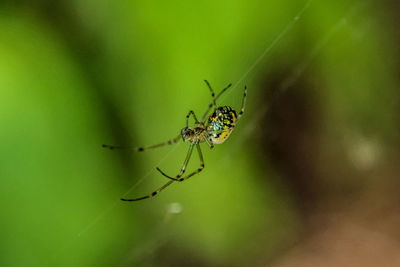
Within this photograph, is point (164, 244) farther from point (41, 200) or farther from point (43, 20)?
point (43, 20)

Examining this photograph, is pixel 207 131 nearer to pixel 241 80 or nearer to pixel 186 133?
pixel 186 133

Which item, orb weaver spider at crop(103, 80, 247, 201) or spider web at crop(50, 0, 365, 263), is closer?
spider web at crop(50, 0, 365, 263)

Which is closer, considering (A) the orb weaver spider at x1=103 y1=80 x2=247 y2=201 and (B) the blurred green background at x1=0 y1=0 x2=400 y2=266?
(B) the blurred green background at x1=0 y1=0 x2=400 y2=266

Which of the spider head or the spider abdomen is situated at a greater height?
the spider head

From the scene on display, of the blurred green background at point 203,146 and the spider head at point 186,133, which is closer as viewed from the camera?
the blurred green background at point 203,146

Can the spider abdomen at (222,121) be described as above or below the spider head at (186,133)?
below
